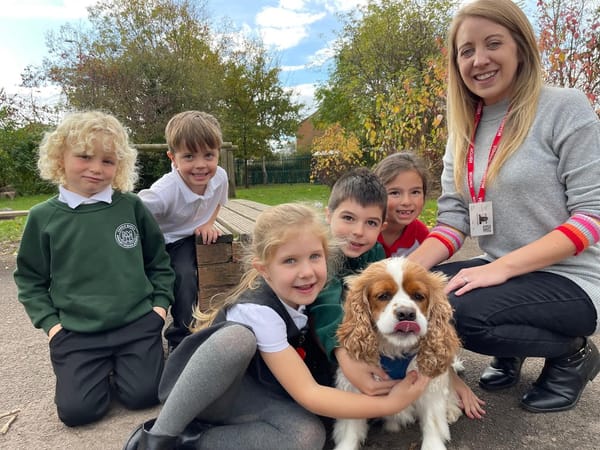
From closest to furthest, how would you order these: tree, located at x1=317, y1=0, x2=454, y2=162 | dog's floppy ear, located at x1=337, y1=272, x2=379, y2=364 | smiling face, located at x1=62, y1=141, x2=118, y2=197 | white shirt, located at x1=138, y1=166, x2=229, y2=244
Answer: dog's floppy ear, located at x1=337, y1=272, x2=379, y2=364
smiling face, located at x1=62, y1=141, x2=118, y2=197
white shirt, located at x1=138, y1=166, x2=229, y2=244
tree, located at x1=317, y1=0, x2=454, y2=162

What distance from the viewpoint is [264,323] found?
215cm

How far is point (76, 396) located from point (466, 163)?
271cm

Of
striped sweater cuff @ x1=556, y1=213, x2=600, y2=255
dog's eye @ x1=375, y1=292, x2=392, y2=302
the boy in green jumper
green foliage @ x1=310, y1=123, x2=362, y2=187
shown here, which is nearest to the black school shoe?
the boy in green jumper

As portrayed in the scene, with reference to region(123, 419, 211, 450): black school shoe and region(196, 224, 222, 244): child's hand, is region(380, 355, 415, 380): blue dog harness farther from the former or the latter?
region(196, 224, 222, 244): child's hand

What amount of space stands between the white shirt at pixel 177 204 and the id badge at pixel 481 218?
6.98ft

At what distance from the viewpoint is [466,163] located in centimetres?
287

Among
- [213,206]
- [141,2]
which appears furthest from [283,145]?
[213,206]

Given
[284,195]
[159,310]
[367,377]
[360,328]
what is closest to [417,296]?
[360,328]

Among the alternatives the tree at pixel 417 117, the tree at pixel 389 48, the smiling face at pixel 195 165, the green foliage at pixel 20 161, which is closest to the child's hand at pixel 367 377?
the smiling face at pixel 195 165

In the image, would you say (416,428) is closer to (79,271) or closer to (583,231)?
(583,231)

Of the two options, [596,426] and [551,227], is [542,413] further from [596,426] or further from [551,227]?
[551,227]

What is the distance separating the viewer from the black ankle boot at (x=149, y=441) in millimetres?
2049

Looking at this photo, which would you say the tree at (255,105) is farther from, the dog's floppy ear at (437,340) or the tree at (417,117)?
the dog's floppy ear at (437,340)

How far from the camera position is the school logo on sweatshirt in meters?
3.04
